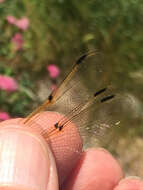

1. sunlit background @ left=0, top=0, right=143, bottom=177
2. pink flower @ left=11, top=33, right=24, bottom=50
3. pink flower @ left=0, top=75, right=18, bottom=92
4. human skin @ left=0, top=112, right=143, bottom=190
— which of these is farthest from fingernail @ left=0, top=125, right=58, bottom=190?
pink flower @ left=11, top=33, right=24, bottom=50

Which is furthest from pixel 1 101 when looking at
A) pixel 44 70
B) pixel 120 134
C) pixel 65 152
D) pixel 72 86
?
→ pixel 72 86

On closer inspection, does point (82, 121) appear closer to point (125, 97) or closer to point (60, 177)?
point (125, 97)

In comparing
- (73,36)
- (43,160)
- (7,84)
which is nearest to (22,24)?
(73,36)

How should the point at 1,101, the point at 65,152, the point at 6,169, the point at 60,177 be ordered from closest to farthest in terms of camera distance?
the point at 6,169, the point at 65,152, the point at 60,177, the point at 1,101

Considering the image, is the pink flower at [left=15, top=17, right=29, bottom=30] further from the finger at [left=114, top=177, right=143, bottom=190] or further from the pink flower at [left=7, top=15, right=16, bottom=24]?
the finger at [left=114, top=177, right=143, bottom=190]

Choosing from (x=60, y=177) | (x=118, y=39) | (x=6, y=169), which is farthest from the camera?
(x=118, y=39)

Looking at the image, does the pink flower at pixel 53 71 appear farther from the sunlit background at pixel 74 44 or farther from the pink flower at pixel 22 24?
the pink flower at pixel 22 24
